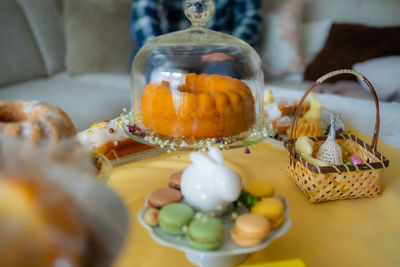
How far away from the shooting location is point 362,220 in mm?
656

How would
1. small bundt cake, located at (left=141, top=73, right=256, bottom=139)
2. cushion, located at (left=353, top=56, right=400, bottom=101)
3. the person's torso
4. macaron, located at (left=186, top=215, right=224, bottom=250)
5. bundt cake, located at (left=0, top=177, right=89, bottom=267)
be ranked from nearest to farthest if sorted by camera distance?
1. bundt cake, located at (left=0, top=177, right=89, bottom=267)
2. macaron, located at (left=186, top=215, right=224, bottom=250)
3. small bundt cake, located at (left=141, top=73, right=256, bottom=139)
4. cushion, located at (left=353, top=56, right=400, bottom=101)
5. the person's torso

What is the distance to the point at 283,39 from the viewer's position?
195 cm

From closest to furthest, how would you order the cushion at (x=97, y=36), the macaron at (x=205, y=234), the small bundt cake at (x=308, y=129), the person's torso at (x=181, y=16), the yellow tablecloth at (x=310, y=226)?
1. the macaron at (x=205, y=234)
2. the yellow tablecloth at (x=310, y=226)
3. the small bundt cake at (x=308, y=129)
4. the cushion at (x=97, y=36)
5. the person's torso at (x=181, y=16)

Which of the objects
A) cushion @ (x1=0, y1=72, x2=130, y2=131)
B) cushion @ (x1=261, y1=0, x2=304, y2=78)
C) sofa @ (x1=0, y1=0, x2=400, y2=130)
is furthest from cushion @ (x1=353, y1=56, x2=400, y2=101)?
cushion @ (x1=0, y1=72, x2=130, y2=131)

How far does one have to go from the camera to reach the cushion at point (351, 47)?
1.75m

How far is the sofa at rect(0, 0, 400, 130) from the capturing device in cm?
179

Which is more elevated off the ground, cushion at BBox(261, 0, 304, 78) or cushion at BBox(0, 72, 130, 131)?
cushion at BBox(261, 0, 304, 78)

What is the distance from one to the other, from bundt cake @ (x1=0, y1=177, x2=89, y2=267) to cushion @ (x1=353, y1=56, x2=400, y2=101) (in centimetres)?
156

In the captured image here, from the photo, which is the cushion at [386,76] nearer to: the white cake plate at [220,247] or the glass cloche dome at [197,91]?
the glass cloche dome at [197,91]

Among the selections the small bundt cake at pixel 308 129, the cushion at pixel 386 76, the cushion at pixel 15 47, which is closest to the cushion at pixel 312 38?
the cushion at pixel 386 76

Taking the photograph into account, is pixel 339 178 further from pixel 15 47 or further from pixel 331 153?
pixel 15 47

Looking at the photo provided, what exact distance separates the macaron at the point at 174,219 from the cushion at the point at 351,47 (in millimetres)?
1555

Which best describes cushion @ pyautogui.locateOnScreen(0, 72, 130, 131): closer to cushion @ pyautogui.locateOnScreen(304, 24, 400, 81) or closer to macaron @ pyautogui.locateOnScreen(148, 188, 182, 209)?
macaron @ pyautogui.locateOnScreen(148, 188, 182, 209)

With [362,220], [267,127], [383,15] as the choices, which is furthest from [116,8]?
[362,220]
